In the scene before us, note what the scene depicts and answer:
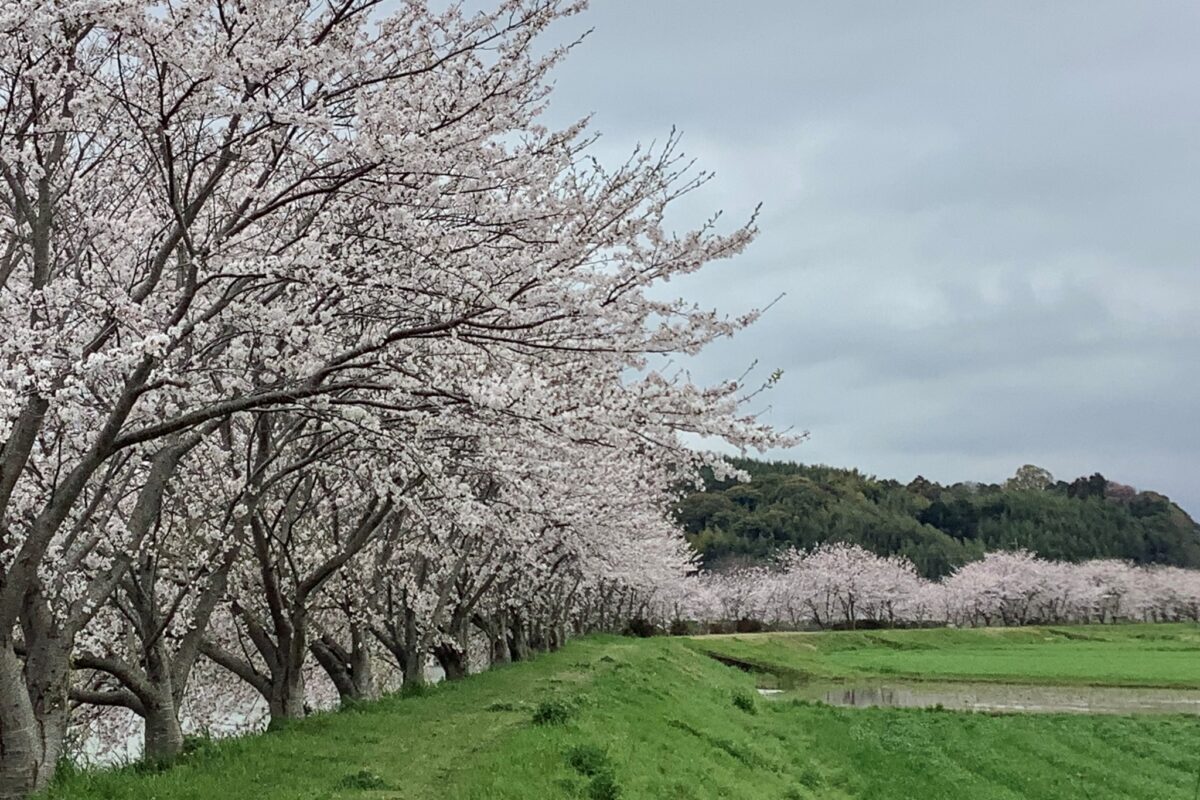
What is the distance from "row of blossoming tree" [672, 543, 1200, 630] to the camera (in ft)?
338

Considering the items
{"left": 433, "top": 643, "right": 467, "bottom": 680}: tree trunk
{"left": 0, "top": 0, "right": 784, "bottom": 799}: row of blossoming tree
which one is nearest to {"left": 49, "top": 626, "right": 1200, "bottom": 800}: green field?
{"left": 433, "top": 643, "right": 467, "bottom": 680}: tree trunk

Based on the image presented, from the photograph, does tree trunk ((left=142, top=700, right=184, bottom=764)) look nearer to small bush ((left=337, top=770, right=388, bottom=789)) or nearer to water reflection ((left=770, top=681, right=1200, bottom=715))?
small bush ((left=337, top=770, right=388, bottom=789))

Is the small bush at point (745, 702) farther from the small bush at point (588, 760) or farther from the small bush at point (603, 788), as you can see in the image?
the small bush at point (603, 788)

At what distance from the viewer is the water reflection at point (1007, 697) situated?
1297 inches

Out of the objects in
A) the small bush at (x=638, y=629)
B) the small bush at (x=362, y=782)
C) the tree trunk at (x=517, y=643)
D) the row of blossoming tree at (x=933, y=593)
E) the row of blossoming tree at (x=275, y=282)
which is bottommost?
the row of blossoming tree at (x=933, y=593)

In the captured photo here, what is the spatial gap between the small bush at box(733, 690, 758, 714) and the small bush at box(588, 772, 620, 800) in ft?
47.9

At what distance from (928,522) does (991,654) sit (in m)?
105

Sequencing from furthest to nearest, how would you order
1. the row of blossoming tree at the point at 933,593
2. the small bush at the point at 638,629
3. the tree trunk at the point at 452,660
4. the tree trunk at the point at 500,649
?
the row of blossoming tree at the point at 933,593
the small bush at the point at 638,629
the tree trunk at the point at 500,649
the tree trunk at the point at 452,660

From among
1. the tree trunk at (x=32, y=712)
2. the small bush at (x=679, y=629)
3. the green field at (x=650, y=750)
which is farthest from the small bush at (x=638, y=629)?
the tree trunk at (x=32, y=712)

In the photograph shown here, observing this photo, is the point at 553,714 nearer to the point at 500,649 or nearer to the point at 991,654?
the point at 500,649

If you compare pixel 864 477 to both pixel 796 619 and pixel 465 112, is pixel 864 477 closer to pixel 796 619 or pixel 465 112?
pixel 796 619

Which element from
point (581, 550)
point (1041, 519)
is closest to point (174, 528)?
point (581, 550)

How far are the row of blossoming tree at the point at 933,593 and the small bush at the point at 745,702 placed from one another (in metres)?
73.3

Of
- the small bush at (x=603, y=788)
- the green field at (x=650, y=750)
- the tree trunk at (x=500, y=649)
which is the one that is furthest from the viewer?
the tree trunk at (x=500, y=649)
